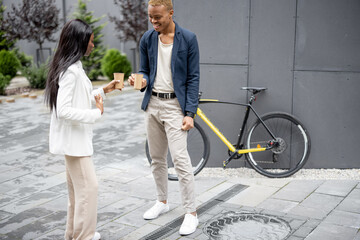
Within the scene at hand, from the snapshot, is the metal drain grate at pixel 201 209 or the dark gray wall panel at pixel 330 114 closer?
the metal drain grate at pixel 201 209

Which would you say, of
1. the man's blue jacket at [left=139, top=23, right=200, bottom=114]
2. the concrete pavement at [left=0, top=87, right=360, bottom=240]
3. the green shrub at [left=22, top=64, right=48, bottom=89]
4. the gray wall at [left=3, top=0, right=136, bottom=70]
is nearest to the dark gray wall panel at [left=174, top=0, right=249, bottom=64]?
the concrete pavement at [left=0, top=87, right=360, bottom=240]

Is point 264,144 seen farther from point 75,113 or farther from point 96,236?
point 75,113

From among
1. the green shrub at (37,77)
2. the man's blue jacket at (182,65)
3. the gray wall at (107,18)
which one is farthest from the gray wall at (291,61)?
the gray wall at (107,18)

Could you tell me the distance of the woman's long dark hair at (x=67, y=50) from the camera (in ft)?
10.4

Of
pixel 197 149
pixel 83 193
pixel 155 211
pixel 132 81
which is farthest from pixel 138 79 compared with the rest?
pixel 197 149

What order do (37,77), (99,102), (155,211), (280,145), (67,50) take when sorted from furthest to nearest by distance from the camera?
(37,77), (280,145), (155,211), (99,102), (67,50)

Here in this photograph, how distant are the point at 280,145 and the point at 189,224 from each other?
6.79ft

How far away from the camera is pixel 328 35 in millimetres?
5574

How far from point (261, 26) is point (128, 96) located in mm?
7701

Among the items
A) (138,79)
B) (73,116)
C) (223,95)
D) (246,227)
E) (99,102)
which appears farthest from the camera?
(223,95)

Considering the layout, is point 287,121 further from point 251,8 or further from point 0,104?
point 0,104

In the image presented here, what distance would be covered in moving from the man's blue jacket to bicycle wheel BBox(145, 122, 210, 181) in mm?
1441

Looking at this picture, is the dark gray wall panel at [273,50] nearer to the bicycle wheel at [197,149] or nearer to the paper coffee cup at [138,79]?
the bicycle wheel at [197,149]

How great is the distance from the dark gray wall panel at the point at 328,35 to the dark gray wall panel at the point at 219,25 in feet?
2.32
